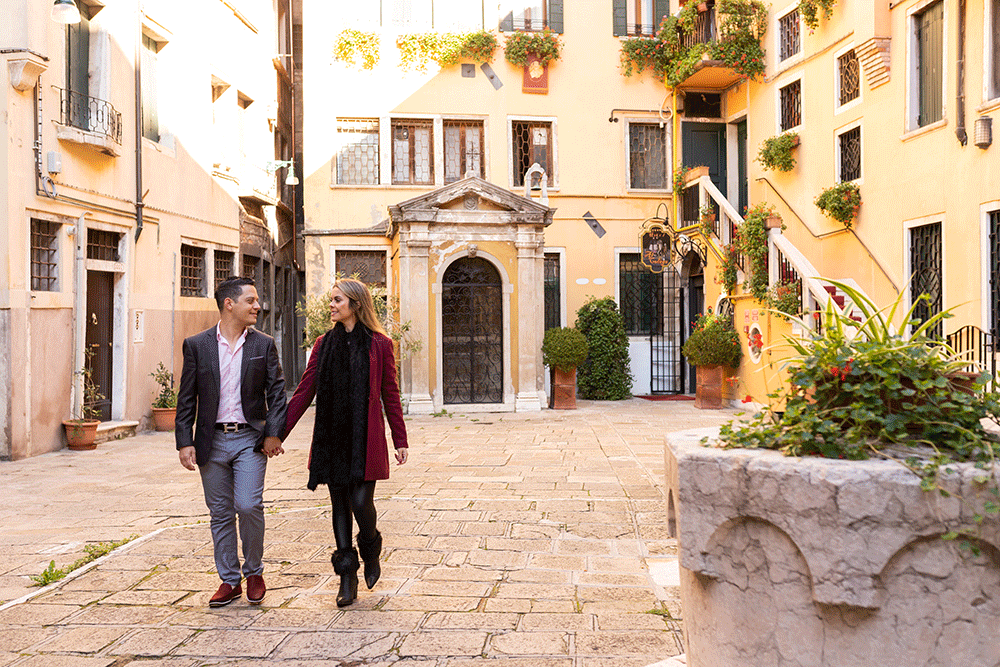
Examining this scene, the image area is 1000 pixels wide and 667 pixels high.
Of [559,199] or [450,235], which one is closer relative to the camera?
[450,235]

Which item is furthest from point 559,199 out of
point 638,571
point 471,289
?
point 638,571

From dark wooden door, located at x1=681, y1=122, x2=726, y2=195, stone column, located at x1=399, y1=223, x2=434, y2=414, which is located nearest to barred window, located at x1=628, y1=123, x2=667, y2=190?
dark wooden door, located at x1=681, y1=122, x2=726, y2=195

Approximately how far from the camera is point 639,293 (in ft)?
59.6

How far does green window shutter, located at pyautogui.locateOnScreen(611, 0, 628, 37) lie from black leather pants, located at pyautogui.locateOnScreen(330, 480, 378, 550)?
51.8ft

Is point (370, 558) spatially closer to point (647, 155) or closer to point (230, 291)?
point (230, 291)

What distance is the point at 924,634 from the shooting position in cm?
238

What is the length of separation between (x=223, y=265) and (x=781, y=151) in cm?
1051

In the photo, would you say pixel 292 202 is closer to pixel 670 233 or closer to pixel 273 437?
pixel 670 233

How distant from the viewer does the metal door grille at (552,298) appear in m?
18.0

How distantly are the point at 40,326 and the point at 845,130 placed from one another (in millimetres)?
12223

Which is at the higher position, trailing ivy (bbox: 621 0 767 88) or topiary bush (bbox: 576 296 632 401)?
trailing ivy (bbox: 621 0 767 88)

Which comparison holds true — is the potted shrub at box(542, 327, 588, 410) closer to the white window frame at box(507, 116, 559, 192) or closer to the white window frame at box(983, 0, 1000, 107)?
the white window frame at box(507, 116, 559, 192)

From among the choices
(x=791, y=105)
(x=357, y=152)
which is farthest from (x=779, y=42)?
(x=357, y=152)

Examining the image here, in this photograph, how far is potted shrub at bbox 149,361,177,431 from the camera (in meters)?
13.1
